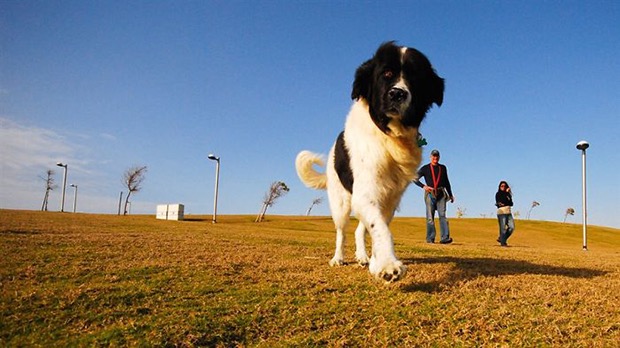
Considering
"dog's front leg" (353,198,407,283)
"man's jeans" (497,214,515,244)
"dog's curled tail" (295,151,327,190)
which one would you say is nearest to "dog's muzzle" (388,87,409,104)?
"dog's front leg" (353,198,407,283)

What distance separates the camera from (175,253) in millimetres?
5211

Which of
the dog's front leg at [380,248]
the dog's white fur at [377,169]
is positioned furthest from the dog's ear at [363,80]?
the dog's front leg at [380,248]

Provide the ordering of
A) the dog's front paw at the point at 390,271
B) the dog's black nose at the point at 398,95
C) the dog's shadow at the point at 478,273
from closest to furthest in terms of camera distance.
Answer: the dog's front paw at the point at 390,271 → the dog's shadow at the point at 478,273 → the dog's black nose at the point at 398,95

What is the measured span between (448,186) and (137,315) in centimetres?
1070

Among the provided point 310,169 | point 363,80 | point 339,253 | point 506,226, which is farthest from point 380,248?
point 506,226

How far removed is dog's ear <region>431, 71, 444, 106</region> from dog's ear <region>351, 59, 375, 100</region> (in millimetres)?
731

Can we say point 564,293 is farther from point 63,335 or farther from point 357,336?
point 63,335

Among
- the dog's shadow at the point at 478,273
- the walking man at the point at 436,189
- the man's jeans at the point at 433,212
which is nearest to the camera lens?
the dog's shadow at the point at 478,273

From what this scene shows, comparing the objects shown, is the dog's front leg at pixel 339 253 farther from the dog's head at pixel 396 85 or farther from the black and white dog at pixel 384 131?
the dog's head at pixel 396 85

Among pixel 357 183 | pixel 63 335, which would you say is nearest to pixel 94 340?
pixel 63 335

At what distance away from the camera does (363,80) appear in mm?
4633

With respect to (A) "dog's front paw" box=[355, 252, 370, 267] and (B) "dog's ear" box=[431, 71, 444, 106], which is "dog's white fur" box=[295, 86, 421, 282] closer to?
(A) "dog's front paw" box=[355, 252, 370, 267]

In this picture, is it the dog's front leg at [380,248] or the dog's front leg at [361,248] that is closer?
the dog's front leg at [380,248]

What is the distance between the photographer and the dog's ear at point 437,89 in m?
4.69
